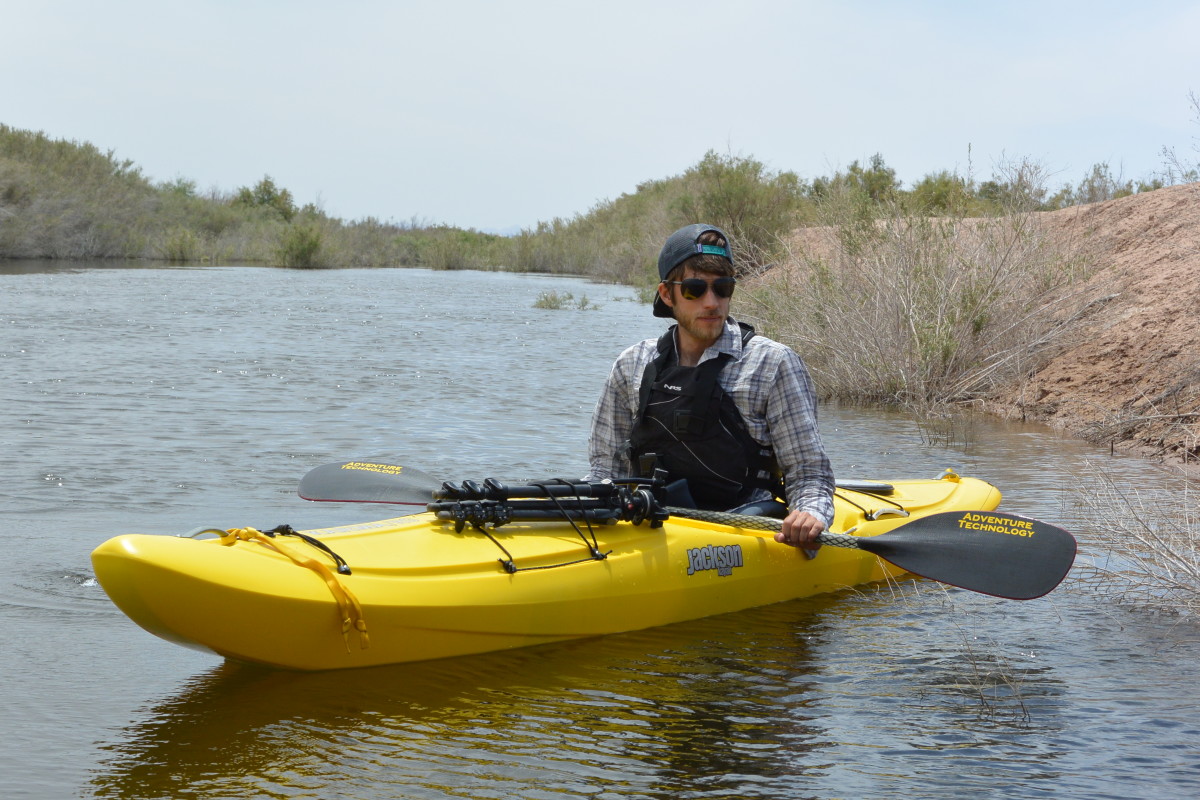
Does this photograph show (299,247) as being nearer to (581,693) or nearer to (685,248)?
(685,248)

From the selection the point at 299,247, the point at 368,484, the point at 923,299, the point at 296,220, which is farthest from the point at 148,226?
the point at 368,484

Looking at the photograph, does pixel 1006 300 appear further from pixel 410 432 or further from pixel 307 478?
pixel 307 478

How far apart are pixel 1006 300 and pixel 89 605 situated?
8.16 metres

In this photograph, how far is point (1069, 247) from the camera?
39.0 feet

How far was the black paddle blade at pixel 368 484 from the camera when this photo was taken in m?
4.66

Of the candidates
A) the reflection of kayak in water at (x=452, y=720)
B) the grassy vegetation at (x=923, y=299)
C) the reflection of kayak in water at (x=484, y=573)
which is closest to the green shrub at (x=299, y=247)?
the grassy vegetation at (x=923, y=299)

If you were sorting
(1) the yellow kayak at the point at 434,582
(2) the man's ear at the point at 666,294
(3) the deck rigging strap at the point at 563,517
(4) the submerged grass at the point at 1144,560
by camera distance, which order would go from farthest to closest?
(4) the submerged grass at the point at 1144,560
(2) the man's ear at the point at 666,294
(3) the deck rigging strap at the point at 563,517
(1) the yellow kayak at the point at 434,582

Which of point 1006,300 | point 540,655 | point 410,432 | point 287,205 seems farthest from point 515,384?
point 287,205

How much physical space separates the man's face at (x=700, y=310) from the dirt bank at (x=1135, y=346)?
15.0 feet

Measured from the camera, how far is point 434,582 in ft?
12.3

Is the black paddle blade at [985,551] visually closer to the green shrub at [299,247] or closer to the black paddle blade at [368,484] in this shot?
the black paddle blade at [368,484]

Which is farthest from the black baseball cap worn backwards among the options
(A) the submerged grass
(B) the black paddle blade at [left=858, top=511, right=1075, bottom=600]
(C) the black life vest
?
(A) the submerged grass

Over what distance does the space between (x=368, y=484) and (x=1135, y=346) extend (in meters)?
7.52

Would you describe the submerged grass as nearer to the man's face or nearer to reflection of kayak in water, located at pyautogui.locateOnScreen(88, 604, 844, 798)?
reflection of kayak in water, located at pyautogui.locateOnScreen(88, 604, 844, 798)
